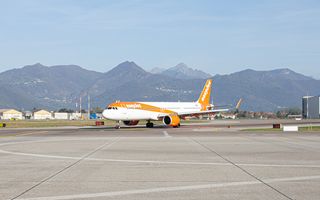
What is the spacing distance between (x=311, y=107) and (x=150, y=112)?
4621 inches

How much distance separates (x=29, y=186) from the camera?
520 inches

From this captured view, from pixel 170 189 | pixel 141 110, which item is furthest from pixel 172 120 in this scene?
pixel 170 189

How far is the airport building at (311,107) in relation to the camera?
16500 centimetres

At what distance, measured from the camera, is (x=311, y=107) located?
17475 centimetres

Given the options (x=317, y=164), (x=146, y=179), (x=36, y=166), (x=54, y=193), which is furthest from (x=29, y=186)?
(x=317, y=164)

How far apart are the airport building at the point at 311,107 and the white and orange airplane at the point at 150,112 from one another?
96.0 m

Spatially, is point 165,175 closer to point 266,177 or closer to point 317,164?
point 266,177

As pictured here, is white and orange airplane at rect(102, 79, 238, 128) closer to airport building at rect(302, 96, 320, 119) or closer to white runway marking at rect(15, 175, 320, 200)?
white runway marking at rect(15, 175, 320, 200)

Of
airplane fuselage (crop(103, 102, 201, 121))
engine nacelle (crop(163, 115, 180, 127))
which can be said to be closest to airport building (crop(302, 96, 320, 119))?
airplane fuselage (crop(103, 102, 201, 121))

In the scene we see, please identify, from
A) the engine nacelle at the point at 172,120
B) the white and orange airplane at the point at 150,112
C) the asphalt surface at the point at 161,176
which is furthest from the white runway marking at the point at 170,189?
the engine nacelle at the point at 172,120

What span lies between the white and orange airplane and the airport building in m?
96.0

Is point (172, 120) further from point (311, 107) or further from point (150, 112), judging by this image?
point (311, 107)

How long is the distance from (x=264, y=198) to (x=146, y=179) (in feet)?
13.5

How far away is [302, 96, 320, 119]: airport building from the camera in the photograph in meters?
165
